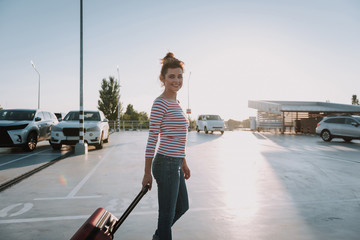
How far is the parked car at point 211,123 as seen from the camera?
25.3 metres

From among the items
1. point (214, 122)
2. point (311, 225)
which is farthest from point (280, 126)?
point (311, 225)

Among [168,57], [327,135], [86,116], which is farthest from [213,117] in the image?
[168,57]

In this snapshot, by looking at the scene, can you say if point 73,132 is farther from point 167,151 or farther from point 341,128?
point 341,128

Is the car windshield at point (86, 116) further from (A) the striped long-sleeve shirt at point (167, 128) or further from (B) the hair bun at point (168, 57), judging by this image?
(A) the striped long-sleeve shirt at point (167, 128)

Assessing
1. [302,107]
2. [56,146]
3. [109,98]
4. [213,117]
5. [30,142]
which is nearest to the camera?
[30,142]

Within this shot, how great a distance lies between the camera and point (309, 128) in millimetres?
26297

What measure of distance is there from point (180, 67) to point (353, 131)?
1643 cm

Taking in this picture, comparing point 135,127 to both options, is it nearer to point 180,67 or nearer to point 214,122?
point 214,122

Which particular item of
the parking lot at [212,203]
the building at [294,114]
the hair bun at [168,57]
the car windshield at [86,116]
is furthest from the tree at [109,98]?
the hair bun at [168,57]

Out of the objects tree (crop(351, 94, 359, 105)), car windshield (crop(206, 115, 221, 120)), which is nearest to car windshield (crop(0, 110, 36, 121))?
car windshield (crop(206, 115, 221, 120))

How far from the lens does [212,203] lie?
4.37 m

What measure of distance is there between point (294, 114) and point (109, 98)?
35.0m

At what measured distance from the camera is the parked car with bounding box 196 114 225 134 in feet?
83.1

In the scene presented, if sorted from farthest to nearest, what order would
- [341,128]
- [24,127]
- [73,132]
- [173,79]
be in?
1. [341,128]
2. [73,132]
3. [24,127]
4. [173,79]
